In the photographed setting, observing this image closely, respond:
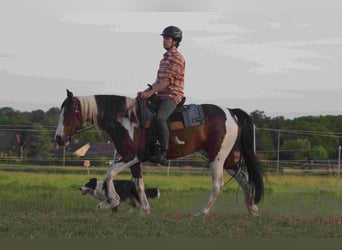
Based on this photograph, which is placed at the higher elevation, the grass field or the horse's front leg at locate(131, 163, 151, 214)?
the horse's front leg at locate(131, 163, 151, 214)

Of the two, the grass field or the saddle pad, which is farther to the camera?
the saddle pad

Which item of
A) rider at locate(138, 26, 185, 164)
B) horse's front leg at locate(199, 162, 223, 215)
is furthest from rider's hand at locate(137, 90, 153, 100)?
horse's front leg at locate(199, 162, 223, 215)

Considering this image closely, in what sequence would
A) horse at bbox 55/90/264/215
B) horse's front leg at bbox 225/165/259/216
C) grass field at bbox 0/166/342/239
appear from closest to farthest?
grass field at bbox 0/166/342/239 → horse at bbox 55/90/264/215 → horse's front leg at bbox 225/165/259/216

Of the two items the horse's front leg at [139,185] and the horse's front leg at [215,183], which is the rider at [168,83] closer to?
the horse's front leg at [139,185]

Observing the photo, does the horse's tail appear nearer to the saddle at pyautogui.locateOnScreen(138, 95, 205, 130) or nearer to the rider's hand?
the saddle at pyautogui.locateOnScreen(138, 95, 205, 130)

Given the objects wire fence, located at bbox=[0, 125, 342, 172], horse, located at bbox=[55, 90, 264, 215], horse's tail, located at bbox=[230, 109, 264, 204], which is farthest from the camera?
wire fence, located at bbox=[0, 125, 342, 172]

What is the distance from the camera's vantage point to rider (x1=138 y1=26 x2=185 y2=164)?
33.7ft

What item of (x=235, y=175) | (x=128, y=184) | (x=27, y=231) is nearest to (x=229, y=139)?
(x=235, y=175)

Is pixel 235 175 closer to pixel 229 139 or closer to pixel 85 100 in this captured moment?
pixel 229 139

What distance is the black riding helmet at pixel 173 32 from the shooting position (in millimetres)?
10344

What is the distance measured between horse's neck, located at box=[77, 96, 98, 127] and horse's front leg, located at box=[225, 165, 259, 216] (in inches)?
94.2

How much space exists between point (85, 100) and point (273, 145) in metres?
17.2

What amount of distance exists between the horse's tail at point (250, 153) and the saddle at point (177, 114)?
2.52 ft

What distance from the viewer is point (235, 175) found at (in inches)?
436
